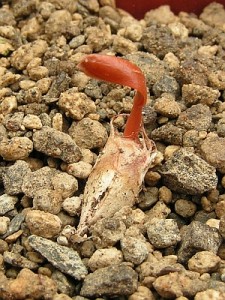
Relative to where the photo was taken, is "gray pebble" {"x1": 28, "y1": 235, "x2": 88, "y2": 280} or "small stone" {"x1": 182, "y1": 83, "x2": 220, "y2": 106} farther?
"small stone" {"x1": 182, "y1": 83, "x2": 220, "y2": 106}

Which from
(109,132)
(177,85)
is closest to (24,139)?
(109,132)

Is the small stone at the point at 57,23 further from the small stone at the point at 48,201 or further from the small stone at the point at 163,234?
the small stone at the point at 163,234

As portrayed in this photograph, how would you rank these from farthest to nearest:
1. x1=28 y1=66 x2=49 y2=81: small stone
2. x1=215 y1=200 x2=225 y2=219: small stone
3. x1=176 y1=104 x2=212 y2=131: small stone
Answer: x1=28 y1=66 x2=49 y2=81: small stone → x1=176 y1=104 x2=212 y2=131: small stone → x1=215 y1=200 x2=225 y2=219: small stone

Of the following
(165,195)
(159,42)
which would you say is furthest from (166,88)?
(165,195)

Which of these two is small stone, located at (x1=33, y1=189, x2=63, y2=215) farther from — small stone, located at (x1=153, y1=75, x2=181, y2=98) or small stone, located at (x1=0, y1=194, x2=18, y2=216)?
small stone, located at (x1=153, y1=75, x2=181, y2=98)

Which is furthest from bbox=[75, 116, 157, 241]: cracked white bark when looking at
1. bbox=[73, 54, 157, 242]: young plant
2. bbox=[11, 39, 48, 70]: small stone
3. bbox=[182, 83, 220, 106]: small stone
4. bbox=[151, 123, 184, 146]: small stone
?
bbox=[11, 39, 48, 70]: small stone

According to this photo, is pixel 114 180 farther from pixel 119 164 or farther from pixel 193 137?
pixel 193 137

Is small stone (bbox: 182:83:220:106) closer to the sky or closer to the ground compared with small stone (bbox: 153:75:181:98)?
closer to the sky

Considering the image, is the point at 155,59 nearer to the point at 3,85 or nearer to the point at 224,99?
the point at 224,99
